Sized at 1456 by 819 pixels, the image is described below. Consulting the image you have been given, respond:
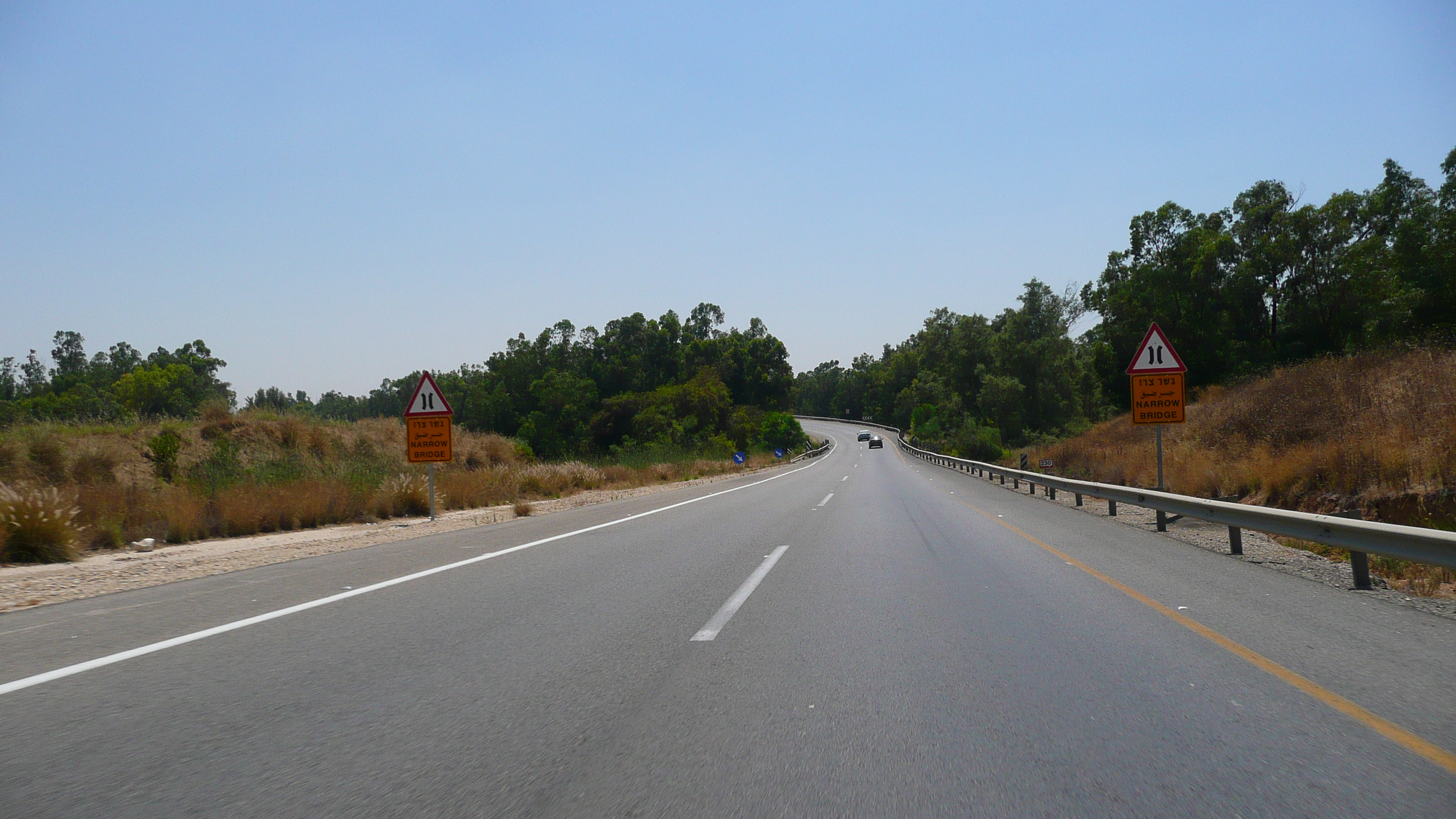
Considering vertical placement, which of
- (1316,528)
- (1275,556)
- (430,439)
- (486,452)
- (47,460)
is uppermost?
(47,460)

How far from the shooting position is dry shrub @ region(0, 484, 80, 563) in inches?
420

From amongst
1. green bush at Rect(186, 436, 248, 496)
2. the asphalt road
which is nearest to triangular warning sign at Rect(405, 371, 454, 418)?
green bush at Rect(186, 436, 248, 496)

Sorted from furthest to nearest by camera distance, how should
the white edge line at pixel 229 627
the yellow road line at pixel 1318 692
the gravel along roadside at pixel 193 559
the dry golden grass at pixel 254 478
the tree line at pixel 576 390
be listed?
the tree line at pixel 576 390 < the dry golden grass at pixel 254 478 < the gravel along roadside at pixel 193 559 < the white edge line at pixel 229 627 < the yellow road line at pixel 1318 692

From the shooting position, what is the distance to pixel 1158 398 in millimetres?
15672

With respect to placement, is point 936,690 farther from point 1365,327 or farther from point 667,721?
point 1365,327

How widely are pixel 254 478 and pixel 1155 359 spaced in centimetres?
1891

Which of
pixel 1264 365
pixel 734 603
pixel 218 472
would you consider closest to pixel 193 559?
pixel 218 472

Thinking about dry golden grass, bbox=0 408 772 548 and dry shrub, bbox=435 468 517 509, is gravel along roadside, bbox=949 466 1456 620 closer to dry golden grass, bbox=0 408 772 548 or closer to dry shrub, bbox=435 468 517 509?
dry shrub, bbox=435 468 517 509

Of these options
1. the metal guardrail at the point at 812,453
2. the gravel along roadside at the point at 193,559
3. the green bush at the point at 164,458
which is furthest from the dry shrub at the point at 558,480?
the metal guardrail at the point at 812,453

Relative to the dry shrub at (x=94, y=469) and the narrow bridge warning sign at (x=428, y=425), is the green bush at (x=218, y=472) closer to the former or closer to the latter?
the dry shrub at (x=94, y=469)

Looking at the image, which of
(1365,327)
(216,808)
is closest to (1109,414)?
(1365,327)

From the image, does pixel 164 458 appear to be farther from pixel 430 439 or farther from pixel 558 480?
pixel 558 480

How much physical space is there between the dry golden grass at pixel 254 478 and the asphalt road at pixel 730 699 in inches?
262

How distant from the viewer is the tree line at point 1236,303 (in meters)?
38.5
